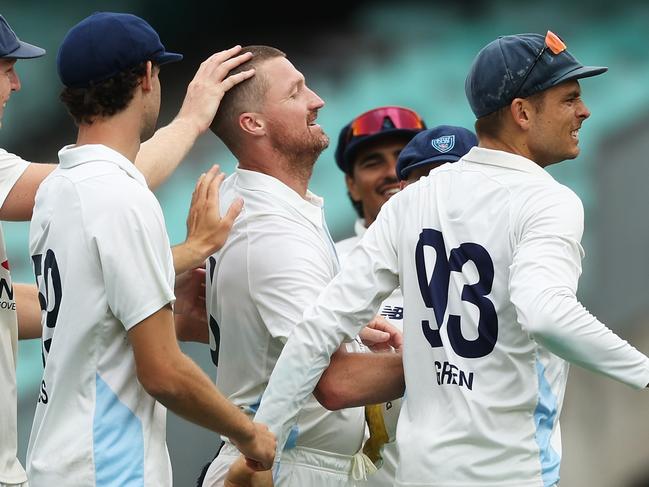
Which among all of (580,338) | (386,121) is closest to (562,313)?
(580,338)

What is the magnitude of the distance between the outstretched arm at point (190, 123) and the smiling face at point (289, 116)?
9 cm

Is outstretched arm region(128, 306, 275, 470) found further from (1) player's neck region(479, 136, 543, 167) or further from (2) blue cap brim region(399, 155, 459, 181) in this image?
(2) blue cap brim region(399, 155, 459, 181)

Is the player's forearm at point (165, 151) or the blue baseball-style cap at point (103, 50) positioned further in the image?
the player's forearm at point (165, 151)

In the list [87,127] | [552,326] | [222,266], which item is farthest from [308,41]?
[552,326]

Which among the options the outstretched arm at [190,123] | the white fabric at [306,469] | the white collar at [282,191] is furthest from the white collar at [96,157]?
the white fabric at [306,469]

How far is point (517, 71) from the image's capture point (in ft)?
11.5

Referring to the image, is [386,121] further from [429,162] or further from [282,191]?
[282,191]

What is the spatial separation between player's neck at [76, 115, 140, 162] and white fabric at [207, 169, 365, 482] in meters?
0.61

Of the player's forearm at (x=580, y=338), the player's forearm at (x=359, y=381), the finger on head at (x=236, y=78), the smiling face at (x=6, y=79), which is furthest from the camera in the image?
the finger on head at (x=236, y=78)

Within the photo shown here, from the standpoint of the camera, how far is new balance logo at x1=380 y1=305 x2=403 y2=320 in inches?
185

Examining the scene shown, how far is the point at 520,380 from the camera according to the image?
3.33 metres

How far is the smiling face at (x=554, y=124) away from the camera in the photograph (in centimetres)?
351

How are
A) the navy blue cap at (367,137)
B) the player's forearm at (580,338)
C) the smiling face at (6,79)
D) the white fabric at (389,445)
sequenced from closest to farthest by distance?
the player's forearm at (580,338) → the smiling face at (6,79) → the white fabric at (389,445) → the navy blue cap at (367,137)

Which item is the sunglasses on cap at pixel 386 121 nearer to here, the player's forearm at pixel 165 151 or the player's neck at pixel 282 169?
the player's neck at pixel 282 169
